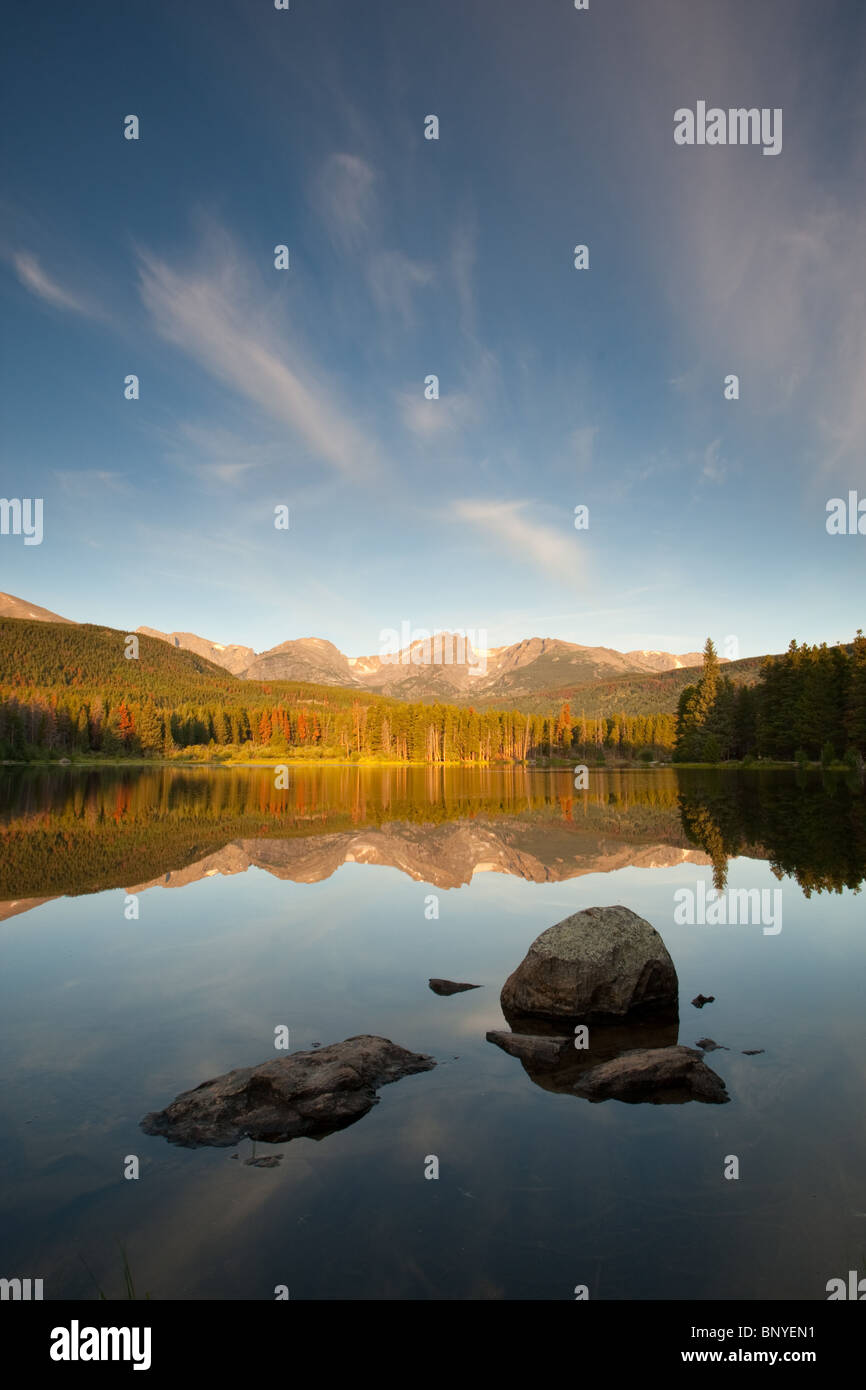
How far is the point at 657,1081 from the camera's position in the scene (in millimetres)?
10508

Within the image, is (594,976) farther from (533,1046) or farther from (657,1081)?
(657,1081)

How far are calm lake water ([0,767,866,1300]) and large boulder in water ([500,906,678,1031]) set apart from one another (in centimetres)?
86

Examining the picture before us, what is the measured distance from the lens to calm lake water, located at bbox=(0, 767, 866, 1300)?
274 inches

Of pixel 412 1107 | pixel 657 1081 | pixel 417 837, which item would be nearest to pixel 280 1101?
pixel 412 1107

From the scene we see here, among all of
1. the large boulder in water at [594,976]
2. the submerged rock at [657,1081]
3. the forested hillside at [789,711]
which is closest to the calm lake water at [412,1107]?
the submerged rock at [657,1081]

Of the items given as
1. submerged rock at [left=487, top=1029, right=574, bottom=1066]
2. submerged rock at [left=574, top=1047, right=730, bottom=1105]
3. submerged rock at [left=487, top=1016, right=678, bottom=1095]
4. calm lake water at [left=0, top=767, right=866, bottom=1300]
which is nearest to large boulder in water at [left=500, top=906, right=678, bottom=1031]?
submerged rock at [left=487, top=1016, right=678, bottom=1095]

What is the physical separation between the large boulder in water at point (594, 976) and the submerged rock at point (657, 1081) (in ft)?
8.86

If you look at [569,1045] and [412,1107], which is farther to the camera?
[569,1045]

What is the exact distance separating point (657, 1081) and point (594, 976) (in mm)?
3267

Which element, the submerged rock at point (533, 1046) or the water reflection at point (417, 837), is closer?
the submerged rock at point (533, 1046)

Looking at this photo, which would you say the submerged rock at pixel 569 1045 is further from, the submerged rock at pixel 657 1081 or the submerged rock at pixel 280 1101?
the submerged rock at pixel 280 1101

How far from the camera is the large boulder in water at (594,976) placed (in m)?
13.6

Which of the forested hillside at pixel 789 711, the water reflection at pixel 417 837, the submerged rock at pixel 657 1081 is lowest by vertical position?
the water reflection at pixel 417 837

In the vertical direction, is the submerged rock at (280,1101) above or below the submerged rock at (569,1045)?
above
